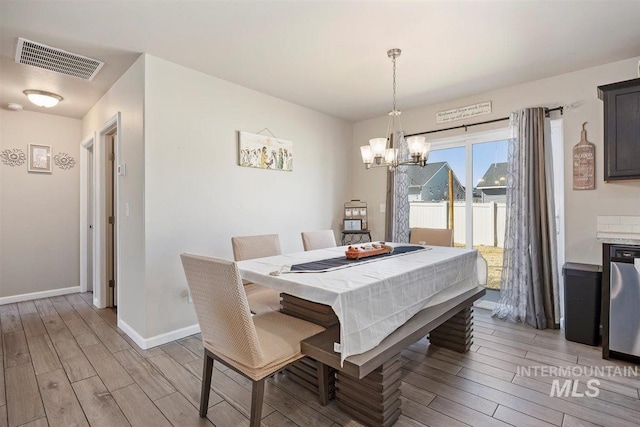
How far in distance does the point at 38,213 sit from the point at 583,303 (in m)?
6.31

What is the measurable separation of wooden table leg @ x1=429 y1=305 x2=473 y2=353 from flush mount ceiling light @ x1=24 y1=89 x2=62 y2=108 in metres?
4.64

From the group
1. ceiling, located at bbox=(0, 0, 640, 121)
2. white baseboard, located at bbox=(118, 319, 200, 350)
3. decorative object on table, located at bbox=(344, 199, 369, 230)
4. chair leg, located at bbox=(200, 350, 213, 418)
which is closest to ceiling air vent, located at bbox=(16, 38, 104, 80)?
ceiling, located at bbox=(0, 0, 640, 121)

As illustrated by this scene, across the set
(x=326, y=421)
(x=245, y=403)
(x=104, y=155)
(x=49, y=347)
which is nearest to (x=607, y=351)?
(x=326, y=421)

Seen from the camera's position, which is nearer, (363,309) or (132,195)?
(363,309)

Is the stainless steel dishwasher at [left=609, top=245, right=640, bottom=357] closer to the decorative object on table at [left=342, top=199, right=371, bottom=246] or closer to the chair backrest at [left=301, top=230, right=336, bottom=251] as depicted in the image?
the chair backrest at [left=301, top=230, right=336, bottom=251]

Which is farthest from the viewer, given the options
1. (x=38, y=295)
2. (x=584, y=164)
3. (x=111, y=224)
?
(x=38, y=295)

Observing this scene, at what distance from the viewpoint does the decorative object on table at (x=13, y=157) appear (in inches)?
156

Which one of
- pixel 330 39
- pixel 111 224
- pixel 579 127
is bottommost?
pixel 111 224

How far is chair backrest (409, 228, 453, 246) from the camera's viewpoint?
10.6ft

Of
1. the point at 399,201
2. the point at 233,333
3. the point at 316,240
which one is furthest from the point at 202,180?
the point at 399,201

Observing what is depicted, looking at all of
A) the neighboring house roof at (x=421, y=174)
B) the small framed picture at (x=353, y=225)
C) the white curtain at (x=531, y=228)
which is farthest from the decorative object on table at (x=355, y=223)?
the white curtain at (x=531, y=228)

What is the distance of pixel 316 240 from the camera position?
3.21m

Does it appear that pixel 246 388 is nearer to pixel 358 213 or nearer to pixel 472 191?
pixel 358 213

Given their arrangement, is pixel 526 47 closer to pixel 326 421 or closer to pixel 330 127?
pixel 330 127
